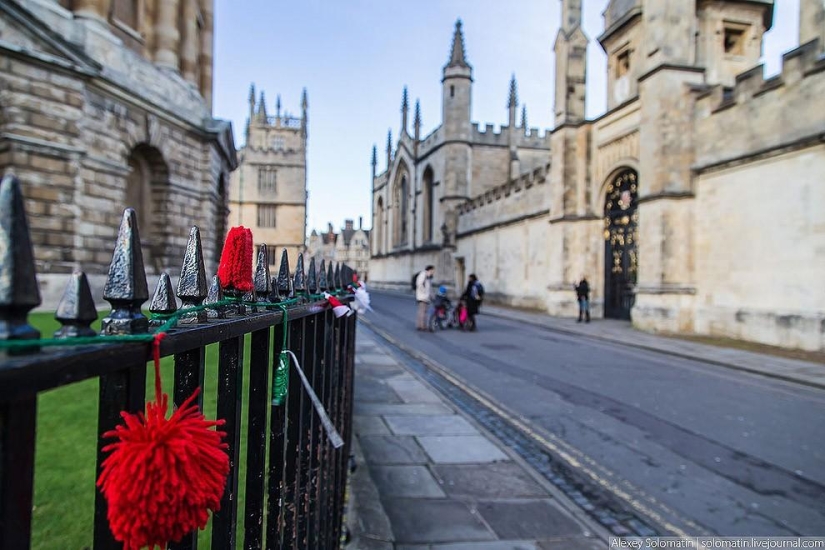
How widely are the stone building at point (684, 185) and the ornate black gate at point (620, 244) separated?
0.19 feet

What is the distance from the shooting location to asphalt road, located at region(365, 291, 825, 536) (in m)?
3.46

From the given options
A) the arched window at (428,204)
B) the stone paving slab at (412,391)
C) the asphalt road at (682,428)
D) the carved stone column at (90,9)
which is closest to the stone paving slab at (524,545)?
the asphalt road at (682,428)

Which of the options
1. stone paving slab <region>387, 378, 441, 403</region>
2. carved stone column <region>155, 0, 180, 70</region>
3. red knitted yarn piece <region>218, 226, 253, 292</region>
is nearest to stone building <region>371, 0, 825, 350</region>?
stone paving slab <region>387, 378, 441, 403</region>

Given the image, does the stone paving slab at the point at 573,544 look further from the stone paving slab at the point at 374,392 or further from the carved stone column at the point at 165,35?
the carved stone column at the point at 165,35

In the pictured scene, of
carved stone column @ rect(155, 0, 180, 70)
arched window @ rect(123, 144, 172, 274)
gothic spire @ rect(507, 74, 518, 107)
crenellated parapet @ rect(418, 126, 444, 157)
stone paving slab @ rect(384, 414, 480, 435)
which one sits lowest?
stone paving slab @ rect(384, 414, 480, 435)

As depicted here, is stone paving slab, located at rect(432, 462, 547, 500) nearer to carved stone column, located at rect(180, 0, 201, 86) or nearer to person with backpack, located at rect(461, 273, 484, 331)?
person with backpack, located at rect(461, 273, 484, 331)

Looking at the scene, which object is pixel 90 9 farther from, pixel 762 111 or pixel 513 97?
pixel 513 97

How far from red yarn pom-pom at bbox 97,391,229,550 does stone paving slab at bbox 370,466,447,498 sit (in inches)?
120

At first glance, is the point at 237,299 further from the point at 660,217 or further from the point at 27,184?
the point at 660,217

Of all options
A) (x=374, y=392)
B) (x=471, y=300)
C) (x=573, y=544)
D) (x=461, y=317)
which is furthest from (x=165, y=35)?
(x=573, y=544)

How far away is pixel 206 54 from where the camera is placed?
2052 cm

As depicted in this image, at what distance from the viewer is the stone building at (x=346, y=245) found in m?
80.9

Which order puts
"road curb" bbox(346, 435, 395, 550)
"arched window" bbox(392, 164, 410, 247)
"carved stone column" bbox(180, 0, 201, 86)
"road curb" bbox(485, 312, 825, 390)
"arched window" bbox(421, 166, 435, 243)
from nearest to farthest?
"road curb" bbox(346, 435, 395, 550) → "road curb" bbox(485, 312, 825, 390) → "carved stone column" bbox(180, 0, 201, 86) → "arched window" bbox(421, 166, 435, 243) → "arched window" bbox(392, 164, 410, 247)

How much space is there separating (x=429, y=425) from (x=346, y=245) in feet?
259
